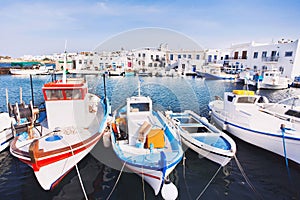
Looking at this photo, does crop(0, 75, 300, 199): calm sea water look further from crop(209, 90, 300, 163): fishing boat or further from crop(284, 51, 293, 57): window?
crop(284, 51, 293, 57): window

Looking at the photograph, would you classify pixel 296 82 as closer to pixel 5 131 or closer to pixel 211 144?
pixel 211 144

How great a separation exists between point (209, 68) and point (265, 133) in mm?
44013

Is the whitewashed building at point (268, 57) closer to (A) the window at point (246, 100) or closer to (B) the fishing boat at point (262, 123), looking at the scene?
(A) the window at point (246, 100)

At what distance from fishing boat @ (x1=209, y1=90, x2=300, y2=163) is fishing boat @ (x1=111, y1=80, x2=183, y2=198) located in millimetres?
5200

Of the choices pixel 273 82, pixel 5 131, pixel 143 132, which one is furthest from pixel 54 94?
pixel 273 82

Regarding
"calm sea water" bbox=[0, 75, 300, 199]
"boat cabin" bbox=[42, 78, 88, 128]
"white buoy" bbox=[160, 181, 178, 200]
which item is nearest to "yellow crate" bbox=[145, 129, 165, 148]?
"calm sea water" bbox=[0, 75, 300, 199]

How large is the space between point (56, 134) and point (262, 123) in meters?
11.1

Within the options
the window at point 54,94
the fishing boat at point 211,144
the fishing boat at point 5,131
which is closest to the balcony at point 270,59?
the fishing boat at point 211,144

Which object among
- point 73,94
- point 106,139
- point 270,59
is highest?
point 270,59

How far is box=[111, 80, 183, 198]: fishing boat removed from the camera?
629 cm

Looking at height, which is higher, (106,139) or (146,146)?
(146,146)

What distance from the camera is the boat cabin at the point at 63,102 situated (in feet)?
28.0

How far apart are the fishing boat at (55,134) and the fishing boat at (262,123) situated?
27.9 ft

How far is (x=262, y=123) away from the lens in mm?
10336
